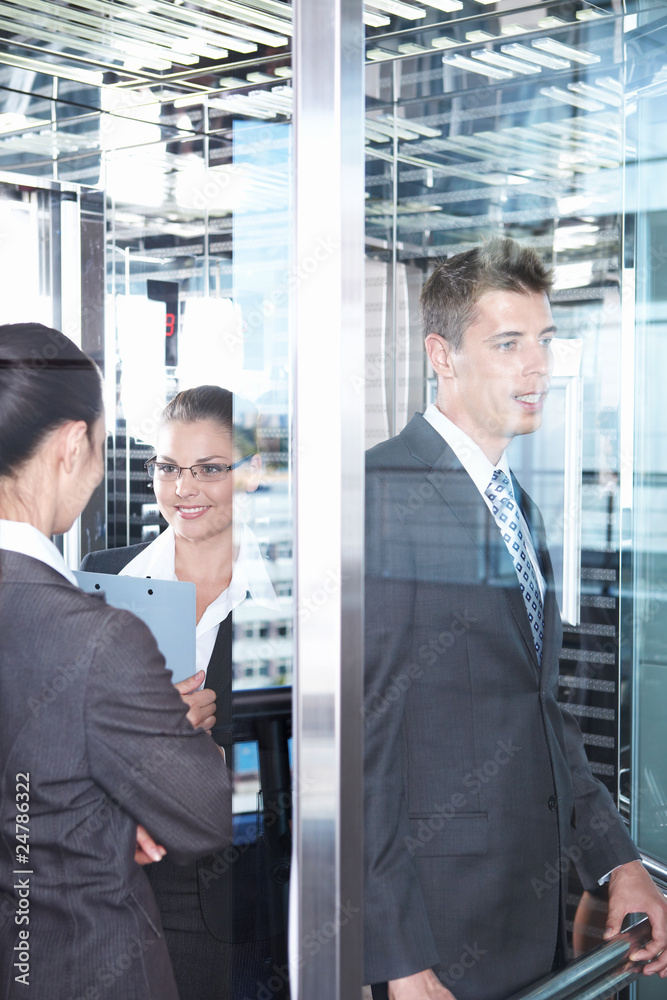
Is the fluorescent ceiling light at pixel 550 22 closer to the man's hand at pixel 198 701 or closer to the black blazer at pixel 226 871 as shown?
the black blazer at pixel 226 871

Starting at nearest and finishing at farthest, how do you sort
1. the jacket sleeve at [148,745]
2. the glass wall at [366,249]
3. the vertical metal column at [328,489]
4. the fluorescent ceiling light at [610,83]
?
the vertical metal column at [328,489], the jacket sleeve at [148,745], the glass wall at [366,249], the fluorescent ceiling light at [610,83]

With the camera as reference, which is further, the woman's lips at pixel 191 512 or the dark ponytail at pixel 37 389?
the woman's lips at pixel 191 512

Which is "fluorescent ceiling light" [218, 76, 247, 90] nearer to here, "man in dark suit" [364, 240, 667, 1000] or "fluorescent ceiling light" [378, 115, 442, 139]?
"fluorescent ceiling light" [378, 115, 442, 139]

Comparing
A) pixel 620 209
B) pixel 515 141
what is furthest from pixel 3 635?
pixel 620 209

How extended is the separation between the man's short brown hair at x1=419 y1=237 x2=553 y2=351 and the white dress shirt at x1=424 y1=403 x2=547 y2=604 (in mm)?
122

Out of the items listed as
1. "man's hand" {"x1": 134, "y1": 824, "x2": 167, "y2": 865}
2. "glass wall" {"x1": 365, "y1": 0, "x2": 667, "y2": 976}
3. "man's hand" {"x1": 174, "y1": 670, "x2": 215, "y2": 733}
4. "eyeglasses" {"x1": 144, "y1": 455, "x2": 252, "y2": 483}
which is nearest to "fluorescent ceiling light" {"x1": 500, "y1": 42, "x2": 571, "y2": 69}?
"glass wall" {"x1": 365, "y1": 0, "x2": 667, "y2": 976}

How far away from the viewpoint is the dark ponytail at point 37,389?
5.30ft

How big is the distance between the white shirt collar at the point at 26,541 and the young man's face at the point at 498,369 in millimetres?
653

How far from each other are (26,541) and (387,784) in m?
0.65

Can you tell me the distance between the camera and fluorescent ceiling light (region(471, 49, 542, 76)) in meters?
1.79

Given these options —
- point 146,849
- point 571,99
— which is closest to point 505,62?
point 571,99

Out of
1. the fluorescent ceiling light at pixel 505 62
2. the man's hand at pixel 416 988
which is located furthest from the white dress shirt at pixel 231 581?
the fluorescent ceiling light at pixel 505 62

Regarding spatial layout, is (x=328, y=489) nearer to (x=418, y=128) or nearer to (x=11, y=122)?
(x=418, y=128)

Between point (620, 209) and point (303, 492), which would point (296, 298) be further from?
point (620, 209)
